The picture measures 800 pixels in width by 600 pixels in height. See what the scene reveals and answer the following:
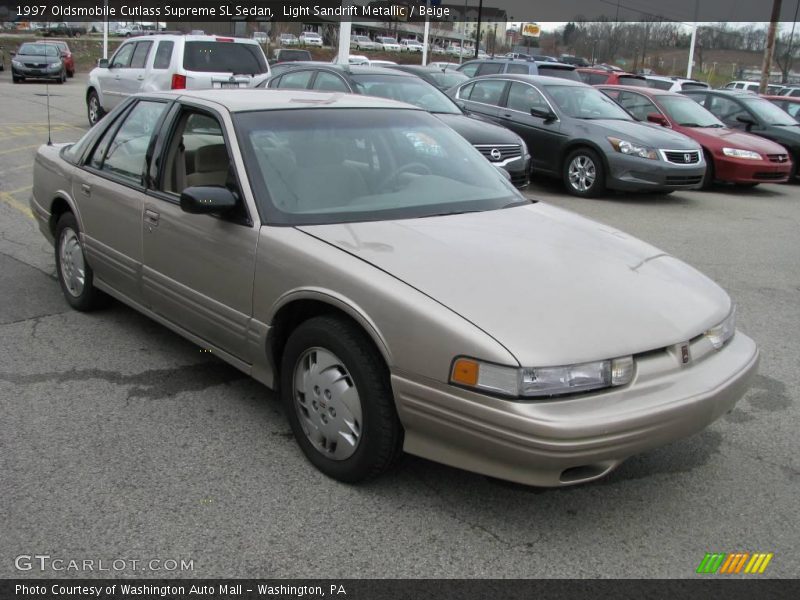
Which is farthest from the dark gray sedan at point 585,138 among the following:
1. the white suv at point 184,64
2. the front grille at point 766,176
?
the white suv at point 184,64

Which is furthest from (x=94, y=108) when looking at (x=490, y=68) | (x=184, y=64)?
(x=490, y=68)

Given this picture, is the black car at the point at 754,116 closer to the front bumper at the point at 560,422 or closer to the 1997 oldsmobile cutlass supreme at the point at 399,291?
the 1997 oldsmobile cutlass supreme at the point at 399,291

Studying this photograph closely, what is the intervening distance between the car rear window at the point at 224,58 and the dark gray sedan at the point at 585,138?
3.75 metres

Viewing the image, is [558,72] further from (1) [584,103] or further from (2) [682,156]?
(2) [682,156]

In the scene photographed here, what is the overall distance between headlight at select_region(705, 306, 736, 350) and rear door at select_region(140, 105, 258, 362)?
1992 mm

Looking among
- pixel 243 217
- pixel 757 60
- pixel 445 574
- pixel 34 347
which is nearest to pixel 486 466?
pixel 445 574

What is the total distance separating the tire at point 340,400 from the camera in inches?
124

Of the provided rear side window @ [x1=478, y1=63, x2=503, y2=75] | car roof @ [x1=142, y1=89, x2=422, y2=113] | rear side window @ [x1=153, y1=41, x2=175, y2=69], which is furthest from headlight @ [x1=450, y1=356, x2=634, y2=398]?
rear side window @ [x1=478, y1=63, x2=503, y2=75]

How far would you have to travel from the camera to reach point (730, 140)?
1285 centimetres

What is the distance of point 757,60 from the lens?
76.8 m

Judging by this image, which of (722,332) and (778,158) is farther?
(778,158)

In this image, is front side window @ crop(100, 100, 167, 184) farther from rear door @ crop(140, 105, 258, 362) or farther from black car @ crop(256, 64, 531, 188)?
black car @ crop(256, 64, 531, 188)

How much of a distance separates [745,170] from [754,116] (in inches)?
105

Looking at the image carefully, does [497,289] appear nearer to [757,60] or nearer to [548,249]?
[548,249]
